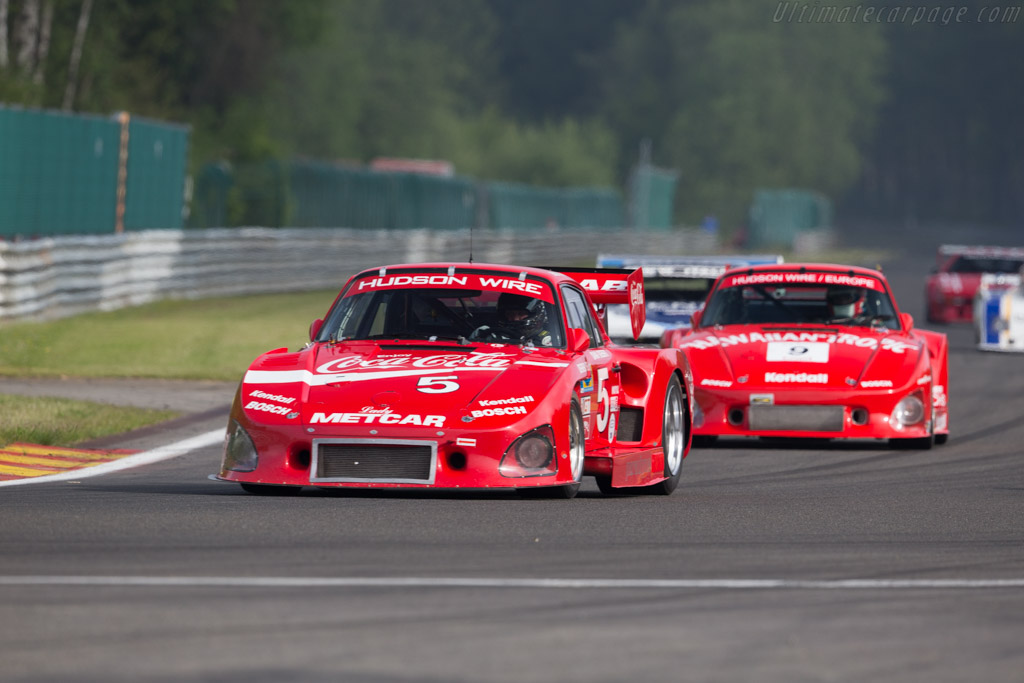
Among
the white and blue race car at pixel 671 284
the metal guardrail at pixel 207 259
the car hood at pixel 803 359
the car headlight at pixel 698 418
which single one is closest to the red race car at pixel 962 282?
the metal guardrail at pixel 207 259

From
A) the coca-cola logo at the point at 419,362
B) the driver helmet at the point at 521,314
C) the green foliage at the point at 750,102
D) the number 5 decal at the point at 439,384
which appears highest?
the green foliage at the point at 750,102

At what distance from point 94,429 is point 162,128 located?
19.4m

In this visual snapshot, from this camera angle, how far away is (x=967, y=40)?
152250 millimetres

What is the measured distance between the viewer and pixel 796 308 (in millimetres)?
15008

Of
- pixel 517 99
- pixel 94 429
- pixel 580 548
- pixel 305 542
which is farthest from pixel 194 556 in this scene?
pixel 517 99

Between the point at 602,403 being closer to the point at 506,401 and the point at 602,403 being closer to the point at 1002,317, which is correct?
the point at 506,401

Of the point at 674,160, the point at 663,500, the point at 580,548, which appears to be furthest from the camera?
the point at 674,160

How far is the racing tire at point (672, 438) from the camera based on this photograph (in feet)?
34.9

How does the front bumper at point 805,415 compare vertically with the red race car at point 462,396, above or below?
below

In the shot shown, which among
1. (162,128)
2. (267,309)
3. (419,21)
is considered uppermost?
(419,21)

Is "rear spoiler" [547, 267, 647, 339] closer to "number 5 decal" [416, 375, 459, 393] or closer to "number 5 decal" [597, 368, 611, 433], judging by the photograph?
"number 5 decal" [597, 368, 611, 433]

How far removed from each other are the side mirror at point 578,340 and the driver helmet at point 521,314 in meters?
0.17

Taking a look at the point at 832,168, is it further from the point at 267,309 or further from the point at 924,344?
the point at 924,344

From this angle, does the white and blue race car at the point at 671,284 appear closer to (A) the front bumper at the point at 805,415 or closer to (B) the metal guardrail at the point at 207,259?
(A) the front bumper at the point at 805,415
